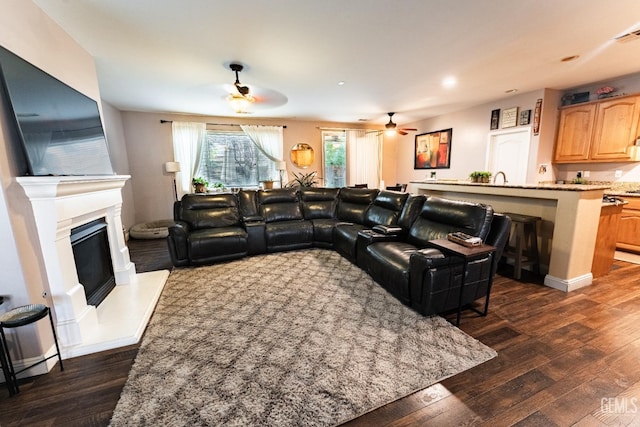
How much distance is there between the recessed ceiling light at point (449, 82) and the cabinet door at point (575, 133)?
7.18 feet

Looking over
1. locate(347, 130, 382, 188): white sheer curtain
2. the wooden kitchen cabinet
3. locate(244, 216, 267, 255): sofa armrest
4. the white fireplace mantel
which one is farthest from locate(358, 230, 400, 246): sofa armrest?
locate(347, 130, 382, 188): white sheer curtain

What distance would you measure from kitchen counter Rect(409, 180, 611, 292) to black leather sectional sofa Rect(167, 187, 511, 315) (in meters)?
0.96

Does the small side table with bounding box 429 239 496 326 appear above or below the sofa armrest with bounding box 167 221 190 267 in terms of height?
above

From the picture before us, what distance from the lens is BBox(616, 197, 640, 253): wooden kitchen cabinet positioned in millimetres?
3714

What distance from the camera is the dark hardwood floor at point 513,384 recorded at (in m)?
1.36

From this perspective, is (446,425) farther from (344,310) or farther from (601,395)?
(344,310)

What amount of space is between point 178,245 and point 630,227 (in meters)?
6.53

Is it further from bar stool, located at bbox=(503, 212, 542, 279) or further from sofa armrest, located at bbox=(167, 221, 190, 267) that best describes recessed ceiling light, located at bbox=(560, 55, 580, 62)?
sofa armrest, located at bbox=(167, 221, 190, 267)

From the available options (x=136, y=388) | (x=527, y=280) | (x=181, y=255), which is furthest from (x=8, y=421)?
(x=527, y=280)

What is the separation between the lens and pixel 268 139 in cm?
638

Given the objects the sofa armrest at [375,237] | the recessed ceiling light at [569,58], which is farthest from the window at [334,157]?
the recessed ceiling light at [569,58]

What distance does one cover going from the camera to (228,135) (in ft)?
20.3

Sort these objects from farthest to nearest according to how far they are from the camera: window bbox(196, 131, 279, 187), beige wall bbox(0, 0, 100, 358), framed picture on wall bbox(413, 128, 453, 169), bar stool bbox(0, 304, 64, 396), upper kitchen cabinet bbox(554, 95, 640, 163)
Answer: framed picture on wall bbox(413, 128, 453, 169) < window bbox(196, 131, 279, 187) < upper kitchen cabinet bbox(554, 95, 640, 163) < beige wall bbox(0, 0, 100, 358) < bar stool bbox(0, 304, 64, 396)

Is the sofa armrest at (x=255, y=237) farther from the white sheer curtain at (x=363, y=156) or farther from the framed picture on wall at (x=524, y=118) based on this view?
the framed picture on wall at (x=524, y=118)
